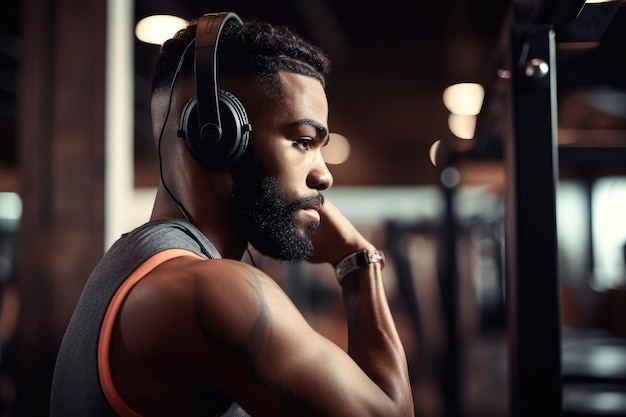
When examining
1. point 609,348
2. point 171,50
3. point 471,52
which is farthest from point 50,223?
point 471,52

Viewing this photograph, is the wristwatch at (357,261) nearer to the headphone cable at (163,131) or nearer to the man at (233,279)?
the man at (233,279)

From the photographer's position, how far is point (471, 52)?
4352mm

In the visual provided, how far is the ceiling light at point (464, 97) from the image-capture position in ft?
14.9

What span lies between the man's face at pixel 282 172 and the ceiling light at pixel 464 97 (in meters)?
3.72

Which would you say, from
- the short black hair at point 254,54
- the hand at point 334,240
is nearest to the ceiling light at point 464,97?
the hand at point 334,240

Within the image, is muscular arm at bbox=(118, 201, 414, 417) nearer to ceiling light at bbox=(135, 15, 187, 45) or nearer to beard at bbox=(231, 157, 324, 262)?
beard at bbox=(231, 157, 324, 262)

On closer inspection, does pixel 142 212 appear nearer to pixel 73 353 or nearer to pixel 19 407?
pixel 19 407

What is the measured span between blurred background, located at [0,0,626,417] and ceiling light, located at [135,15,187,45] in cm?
8

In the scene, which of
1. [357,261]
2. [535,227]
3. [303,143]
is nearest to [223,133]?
[303,143]

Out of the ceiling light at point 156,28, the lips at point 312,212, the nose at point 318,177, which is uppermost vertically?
the ceiling light at point 156,28

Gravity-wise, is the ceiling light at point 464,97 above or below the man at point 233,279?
above

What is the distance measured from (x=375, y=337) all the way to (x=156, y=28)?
7.76ft

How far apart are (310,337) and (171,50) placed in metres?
0.56

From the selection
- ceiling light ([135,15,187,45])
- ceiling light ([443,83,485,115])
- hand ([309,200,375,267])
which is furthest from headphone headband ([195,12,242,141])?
ceiling light ([443,83,485,115])
